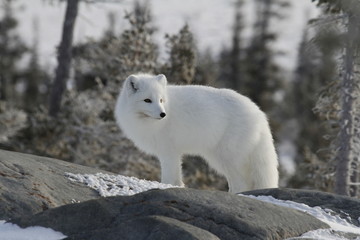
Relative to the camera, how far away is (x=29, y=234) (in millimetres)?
5176

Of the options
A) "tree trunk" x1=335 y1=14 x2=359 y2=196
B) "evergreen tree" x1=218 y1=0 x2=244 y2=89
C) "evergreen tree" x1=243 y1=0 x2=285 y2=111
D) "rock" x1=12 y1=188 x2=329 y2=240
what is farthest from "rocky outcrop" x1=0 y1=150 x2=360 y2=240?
"evergreen tree" x1=218 y1=0 x2=244 y2=89

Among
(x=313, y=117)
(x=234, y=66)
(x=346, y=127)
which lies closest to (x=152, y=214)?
(x=346, y=127)

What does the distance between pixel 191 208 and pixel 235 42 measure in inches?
1592

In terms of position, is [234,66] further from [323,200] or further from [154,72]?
[323,200]

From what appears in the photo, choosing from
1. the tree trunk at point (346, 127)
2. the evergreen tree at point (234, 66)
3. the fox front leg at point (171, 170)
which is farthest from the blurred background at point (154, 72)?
the evergreen tree at point (234, 66)

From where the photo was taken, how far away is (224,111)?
922cm

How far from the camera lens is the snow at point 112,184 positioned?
6961 millimetres

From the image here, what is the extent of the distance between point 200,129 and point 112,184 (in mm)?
2266

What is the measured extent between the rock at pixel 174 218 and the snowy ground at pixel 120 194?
3.9 inches

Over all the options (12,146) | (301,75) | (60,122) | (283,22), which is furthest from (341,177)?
(301,75)

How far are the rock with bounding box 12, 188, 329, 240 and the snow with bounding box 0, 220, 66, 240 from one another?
0.20 feet

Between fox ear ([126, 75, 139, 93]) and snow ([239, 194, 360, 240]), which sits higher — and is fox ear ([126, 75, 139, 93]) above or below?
above

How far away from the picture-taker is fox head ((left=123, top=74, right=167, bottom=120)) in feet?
28.5

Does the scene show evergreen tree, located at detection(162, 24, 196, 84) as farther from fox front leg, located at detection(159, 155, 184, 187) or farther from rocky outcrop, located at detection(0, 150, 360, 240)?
rocky outcrop, located at detection(0, 150, 360, 240)
